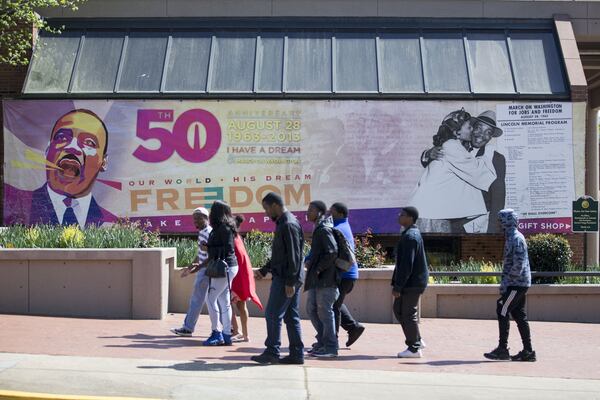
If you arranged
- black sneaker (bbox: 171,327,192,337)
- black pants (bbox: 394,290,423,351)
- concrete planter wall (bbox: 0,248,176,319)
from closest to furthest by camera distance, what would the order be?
black pants (bbox: 394,290,423,351) → black sneaker (bbox: 171,327,192,337) → concrete planter wall (bbox: 0,248,176,319)

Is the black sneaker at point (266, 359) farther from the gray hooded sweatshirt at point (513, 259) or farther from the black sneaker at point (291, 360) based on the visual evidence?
the gray hooded sweatshirt at point (513, 259)

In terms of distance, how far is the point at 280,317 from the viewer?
333 inches

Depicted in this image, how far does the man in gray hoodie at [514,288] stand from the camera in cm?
946

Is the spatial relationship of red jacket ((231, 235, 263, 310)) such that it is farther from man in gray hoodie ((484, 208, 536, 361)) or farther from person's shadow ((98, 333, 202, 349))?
man in gray hoodie ((484, 208, 536, 361))

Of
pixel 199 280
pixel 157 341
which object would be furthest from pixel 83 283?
pixel 199 280

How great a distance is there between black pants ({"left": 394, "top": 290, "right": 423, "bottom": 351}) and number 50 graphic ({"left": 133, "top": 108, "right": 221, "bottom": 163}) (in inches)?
334

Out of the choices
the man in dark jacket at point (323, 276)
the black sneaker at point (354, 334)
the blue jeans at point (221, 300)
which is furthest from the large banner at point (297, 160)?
the man in dark jacket at point (323, 276)

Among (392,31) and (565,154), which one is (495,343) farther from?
(392,31)

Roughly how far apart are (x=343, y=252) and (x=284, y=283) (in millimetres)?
1107

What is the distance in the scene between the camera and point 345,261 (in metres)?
9.20

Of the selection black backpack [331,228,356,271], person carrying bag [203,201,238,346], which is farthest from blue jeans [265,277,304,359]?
person carrying bag [203,201,238,346]

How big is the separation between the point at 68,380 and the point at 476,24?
45.5 ft

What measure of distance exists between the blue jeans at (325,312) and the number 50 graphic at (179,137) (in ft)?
27.0

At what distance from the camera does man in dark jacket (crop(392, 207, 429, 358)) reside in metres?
9.20
